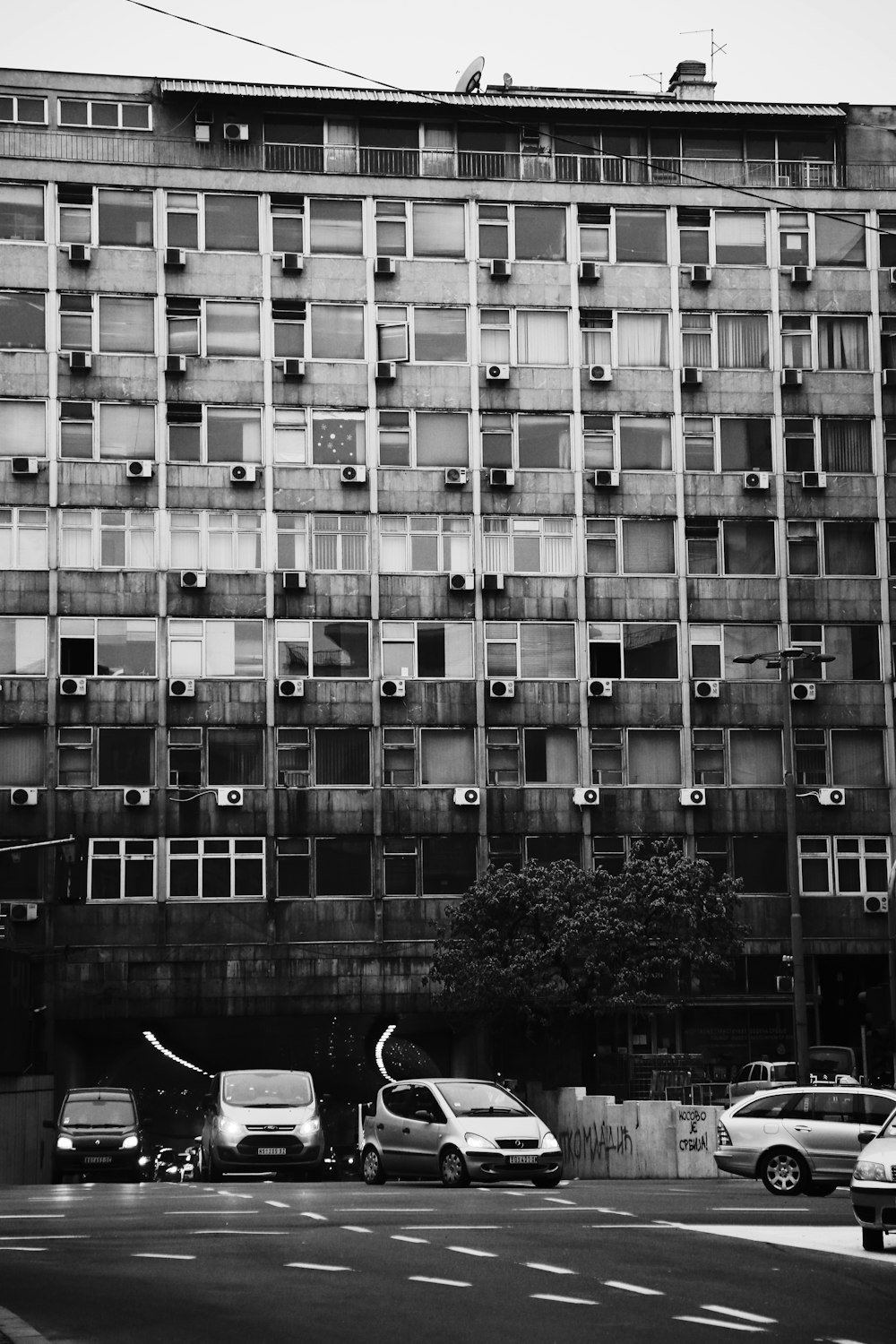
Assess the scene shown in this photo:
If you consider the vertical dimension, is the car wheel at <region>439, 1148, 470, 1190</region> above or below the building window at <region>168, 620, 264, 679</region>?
below

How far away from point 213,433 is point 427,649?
7.37 metres

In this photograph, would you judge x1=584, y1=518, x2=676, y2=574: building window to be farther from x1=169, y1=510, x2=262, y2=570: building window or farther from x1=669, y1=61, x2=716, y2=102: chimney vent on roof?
x1=669, y1=61, x2=716, y2=102: chimney vent on roof

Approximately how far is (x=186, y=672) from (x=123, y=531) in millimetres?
3715

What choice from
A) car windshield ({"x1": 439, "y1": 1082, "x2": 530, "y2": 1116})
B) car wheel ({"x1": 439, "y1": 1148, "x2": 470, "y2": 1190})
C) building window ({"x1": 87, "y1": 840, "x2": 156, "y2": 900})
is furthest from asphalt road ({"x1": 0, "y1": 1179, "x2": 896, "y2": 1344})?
Answer: building window ({"x1": 87, "y1": 840, "x2": 156, "y2": 900})

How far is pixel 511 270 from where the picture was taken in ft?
169

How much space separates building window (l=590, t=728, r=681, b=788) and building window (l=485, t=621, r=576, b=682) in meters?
1.82

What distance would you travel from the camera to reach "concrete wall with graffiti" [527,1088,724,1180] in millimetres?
35031

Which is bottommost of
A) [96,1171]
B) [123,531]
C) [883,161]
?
[96,1171]

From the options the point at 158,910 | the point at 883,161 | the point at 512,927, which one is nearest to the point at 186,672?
the point at 158,910

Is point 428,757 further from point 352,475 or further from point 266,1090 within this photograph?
point 266,1090

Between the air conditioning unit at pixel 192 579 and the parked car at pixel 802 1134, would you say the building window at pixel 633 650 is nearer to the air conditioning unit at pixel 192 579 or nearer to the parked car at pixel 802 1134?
the air conditioning unit at pixel 192 579

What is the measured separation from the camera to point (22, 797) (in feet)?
158

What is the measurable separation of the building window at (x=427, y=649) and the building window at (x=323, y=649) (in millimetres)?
531

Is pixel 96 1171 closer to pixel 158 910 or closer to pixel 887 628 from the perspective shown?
pixel 158 910
